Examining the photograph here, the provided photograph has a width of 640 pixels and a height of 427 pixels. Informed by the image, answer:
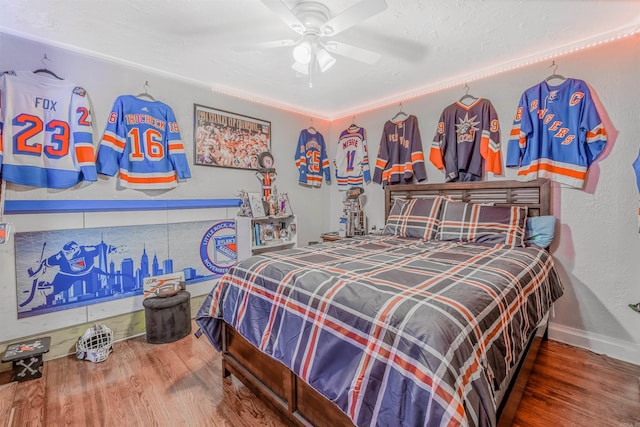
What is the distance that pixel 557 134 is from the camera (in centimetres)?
228

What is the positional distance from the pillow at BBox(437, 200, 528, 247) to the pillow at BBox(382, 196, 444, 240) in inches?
3.0

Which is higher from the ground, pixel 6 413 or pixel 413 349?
pixel 413 349

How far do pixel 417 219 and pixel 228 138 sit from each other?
211 cm

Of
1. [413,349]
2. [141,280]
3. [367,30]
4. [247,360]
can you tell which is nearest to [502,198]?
[367,30]

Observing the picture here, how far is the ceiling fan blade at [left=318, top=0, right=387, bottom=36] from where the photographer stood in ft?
4.50

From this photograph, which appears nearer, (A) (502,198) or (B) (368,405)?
(B) (368,405)

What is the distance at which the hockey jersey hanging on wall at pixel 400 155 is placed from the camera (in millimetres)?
3170

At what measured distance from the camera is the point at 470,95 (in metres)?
2.82

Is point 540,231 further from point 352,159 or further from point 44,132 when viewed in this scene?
point 44,132

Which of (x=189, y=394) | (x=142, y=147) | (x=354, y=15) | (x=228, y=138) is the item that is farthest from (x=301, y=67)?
(x=189, y=394)

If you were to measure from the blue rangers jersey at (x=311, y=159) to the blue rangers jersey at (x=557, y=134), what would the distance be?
2.20 metres

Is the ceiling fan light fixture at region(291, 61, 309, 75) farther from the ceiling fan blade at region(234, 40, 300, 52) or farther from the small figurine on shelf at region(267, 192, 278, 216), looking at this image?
the small figurine on shelf at region(267, 192, 278, 216)

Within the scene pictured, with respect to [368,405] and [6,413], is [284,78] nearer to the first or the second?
[368,405]

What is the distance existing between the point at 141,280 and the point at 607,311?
3747 mm
